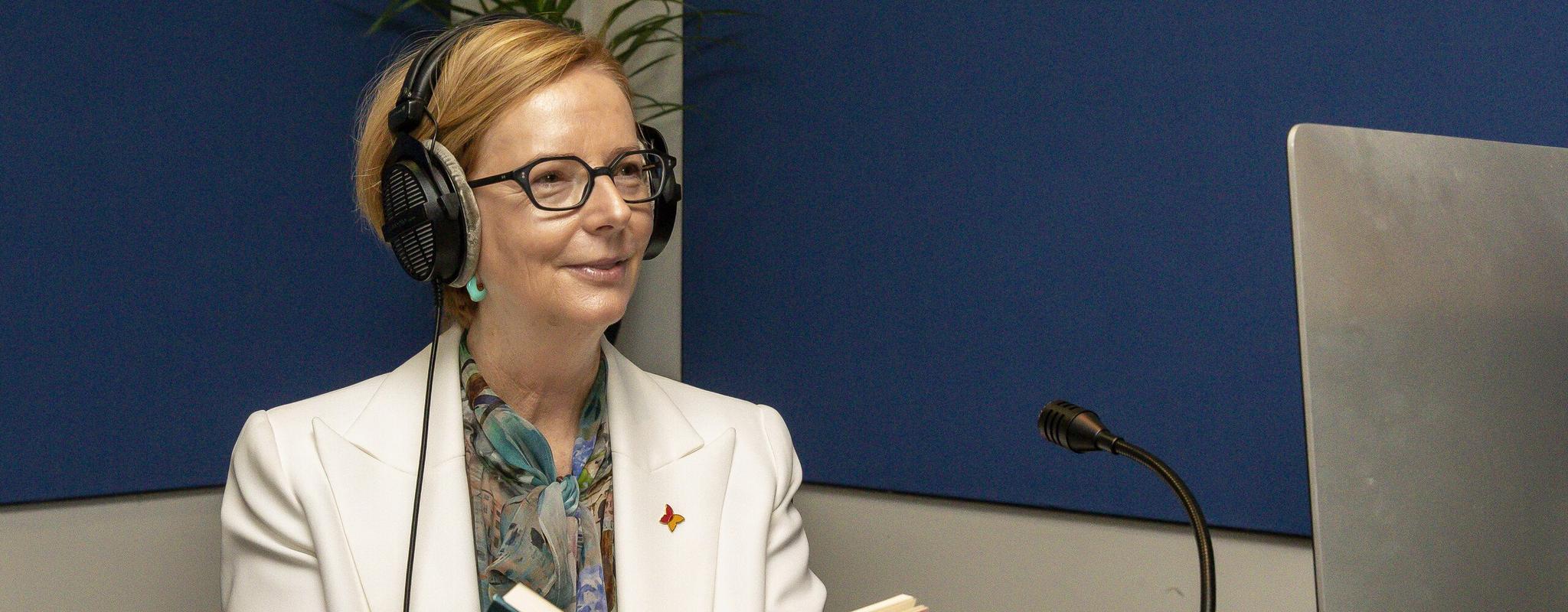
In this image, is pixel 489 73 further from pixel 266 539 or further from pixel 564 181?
pixel 266 539

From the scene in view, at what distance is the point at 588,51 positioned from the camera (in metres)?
1.27

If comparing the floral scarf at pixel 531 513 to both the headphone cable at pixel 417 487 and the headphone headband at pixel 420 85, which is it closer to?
the headphone cable at pixel 417 487

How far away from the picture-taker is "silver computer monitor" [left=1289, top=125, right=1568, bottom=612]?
1.93ft

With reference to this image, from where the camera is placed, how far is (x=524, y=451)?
1210 millimetres

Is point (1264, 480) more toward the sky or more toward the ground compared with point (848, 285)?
more toward the ground

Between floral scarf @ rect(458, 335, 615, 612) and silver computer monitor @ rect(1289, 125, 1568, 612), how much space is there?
805 millimetres

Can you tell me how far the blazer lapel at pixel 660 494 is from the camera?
118 cm

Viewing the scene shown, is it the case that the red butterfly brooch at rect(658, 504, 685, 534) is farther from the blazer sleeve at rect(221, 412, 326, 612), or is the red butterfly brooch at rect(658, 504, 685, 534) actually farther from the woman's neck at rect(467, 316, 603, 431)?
the blazer sleeve at rect(221, 412, 326, 612)

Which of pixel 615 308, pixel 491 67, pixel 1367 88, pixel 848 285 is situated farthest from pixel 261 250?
pixel 1367 88

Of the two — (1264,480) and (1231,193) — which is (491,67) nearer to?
(1231,193)

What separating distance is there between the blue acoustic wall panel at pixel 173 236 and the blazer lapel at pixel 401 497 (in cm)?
56

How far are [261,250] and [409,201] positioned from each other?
0.74 meters

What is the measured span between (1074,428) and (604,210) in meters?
0.58

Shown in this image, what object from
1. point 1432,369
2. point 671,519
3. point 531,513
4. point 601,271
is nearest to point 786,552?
point 671,519
